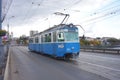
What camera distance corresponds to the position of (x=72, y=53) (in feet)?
72.8

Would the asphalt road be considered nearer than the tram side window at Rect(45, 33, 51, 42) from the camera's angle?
Yes

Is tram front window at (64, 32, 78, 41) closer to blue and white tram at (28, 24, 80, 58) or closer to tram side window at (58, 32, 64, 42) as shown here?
blue and white tram at (28, 24, 80, 58)

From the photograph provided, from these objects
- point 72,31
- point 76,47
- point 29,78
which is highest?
point 72,31

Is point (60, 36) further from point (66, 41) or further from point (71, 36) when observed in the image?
point (71, 36)

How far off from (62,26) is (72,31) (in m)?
1.07

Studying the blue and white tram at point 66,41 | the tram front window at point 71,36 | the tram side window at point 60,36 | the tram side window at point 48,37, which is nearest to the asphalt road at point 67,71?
the blue and white tram at point 66,41

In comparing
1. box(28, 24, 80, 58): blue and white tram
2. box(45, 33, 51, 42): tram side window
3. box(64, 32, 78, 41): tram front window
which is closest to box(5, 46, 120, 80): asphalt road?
box(28, 24, 80, 58): blue and white tram

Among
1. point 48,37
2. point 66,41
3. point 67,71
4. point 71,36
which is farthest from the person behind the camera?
point 48,37

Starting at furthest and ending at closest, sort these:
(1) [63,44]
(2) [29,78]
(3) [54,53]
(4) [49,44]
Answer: (4) [49,44] < (3) [54,53] < (1) [63,44] < (2) [29,78]

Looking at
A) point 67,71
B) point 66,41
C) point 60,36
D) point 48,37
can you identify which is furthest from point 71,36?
point 67,71

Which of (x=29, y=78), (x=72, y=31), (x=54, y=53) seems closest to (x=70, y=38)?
(x=72, y=31)

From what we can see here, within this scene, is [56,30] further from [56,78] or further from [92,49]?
[92,49]

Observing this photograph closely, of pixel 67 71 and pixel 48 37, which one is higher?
pixel 48 37

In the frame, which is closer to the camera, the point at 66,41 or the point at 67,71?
the point at 67,71
